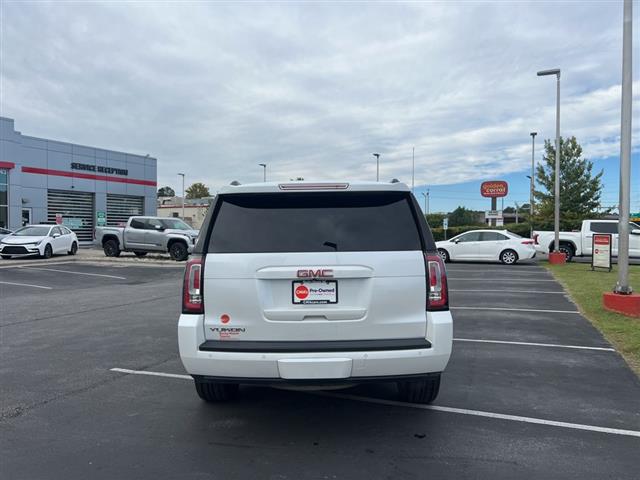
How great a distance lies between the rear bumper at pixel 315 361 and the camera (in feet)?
12.3

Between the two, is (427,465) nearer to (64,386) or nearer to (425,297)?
(425,297)

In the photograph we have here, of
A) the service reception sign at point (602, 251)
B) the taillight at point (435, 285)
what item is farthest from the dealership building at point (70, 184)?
the taillight at point (435, 285)

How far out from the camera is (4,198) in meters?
33.2

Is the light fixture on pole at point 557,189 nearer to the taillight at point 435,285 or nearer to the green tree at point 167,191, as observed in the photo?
the taillight at point 435,285

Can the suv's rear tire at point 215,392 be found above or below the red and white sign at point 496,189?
below

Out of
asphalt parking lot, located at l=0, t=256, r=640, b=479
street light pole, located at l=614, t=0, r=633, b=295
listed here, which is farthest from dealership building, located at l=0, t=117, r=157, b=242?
street light pole, located at l=614, t=0, r=633, b=295

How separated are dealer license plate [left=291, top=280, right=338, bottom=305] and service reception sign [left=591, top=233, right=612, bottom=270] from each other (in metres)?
16.3

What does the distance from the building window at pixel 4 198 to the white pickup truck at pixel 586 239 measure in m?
30.6

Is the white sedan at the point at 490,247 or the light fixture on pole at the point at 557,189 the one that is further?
the white sedan at the point at 490,247

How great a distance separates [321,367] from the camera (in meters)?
3.74

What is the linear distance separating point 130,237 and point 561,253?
61.8 ft

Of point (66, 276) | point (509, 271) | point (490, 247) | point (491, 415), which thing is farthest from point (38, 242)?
point (491, 415)

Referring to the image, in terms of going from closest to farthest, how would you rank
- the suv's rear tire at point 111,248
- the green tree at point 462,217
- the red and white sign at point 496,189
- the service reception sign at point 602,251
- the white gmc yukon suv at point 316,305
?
1. the white gmc yukon suv at point 316,305
2. the service reception sign at point 602,251
3. the suv's rear tire at point 111,248
4. the red and white sign at point 496,189
5. the green tree at point 462,217

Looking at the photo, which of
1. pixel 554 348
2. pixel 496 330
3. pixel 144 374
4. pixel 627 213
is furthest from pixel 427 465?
pixel 627 213
